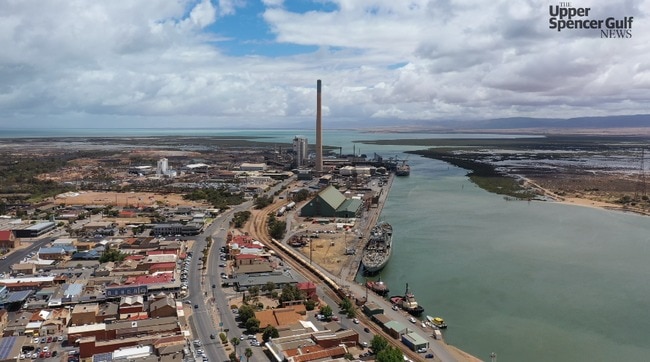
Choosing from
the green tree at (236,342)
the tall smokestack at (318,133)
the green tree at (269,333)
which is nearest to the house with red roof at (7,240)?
the green tree at (236,342)

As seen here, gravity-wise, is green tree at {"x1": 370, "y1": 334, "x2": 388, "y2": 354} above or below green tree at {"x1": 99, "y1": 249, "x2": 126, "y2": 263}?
below

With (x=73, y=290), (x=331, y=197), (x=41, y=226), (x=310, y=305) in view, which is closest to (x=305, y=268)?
(x=310, y=305)

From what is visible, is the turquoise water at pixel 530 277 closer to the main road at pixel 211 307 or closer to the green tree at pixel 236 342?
the green tree at pixel 236 342

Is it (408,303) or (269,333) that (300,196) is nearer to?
(408,303)

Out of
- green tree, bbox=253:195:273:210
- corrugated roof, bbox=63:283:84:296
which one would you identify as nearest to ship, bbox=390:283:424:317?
corrugated roof, bbox=63:283:84:296

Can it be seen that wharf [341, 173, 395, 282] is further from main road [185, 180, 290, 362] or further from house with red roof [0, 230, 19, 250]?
house with red roof [0, 230, 19, 250]

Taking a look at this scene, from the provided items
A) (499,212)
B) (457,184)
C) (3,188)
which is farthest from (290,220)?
(3,188)
